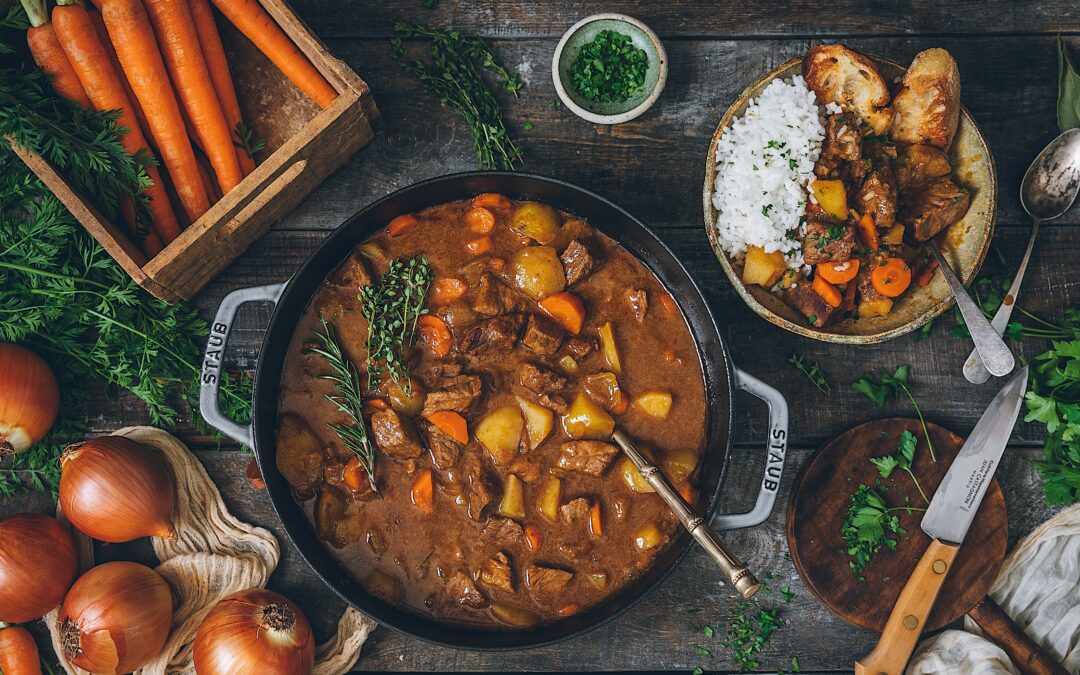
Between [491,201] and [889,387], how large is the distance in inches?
84.0

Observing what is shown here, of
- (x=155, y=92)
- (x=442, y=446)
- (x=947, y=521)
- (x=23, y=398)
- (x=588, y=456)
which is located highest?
(x=155, y=92)

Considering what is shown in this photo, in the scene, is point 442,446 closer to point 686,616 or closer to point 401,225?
point 401,225

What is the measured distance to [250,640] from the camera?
121 inches

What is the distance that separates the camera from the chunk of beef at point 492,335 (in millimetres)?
3031

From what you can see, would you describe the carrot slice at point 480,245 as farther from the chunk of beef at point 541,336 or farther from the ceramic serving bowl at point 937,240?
→ the ceramic serving bowl at point 937,240

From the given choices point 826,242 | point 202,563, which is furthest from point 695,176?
point 202,563

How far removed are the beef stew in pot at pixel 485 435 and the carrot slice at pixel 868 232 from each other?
0.99 metres

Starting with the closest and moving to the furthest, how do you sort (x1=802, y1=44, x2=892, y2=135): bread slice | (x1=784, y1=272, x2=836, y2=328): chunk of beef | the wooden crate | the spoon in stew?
the spoon in stew < the wooden crate < (x1=802, y1=44, x2=892, y2=135): bread slice < (x1=784, y1=272, x2=836, y2=328): chunk of beef

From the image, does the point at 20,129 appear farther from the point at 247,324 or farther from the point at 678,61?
the point at 678,61

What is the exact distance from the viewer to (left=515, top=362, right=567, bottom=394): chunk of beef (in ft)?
9.97

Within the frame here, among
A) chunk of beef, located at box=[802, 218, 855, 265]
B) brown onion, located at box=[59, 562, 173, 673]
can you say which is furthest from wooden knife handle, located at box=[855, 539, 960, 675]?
brown onion, located at box=[59, 562, 173, 673]

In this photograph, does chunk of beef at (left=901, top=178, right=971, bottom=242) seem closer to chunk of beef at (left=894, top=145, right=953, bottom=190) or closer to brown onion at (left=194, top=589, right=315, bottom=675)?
chunk of beef at (left=894, top=145, right=953, bottom=190)

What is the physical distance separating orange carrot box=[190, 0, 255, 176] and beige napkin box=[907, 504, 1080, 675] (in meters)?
4.00

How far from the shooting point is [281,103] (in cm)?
335
